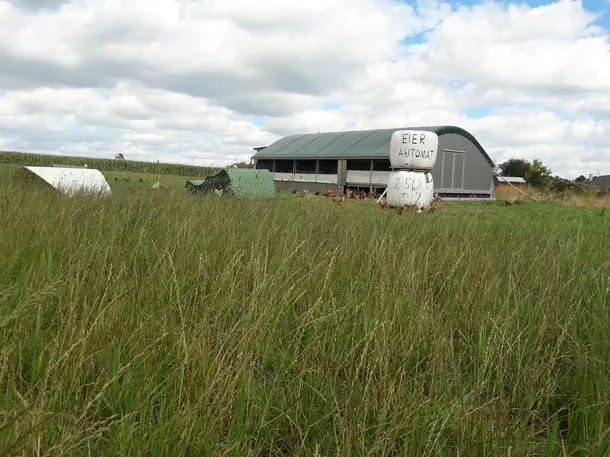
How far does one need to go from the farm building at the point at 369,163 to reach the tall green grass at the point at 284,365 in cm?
1661

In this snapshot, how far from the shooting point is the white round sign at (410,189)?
40.7 feet

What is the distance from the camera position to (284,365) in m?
2.13

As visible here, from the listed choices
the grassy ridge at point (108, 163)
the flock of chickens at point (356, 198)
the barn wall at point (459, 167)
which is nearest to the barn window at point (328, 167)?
the barn wall at point (459, 167)

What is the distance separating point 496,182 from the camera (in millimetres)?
31062

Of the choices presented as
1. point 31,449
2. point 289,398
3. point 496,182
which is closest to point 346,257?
point 289,398

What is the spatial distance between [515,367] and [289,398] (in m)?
1.21

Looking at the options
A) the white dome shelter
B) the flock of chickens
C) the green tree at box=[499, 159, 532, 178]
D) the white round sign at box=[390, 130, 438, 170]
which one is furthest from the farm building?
the green tree at box=[499, 159, 532, 178]

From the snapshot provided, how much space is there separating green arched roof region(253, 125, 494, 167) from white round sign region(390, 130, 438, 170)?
20.9 feet

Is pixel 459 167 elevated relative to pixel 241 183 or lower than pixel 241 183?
elevated

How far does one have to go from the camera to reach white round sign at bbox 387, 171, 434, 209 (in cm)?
1241

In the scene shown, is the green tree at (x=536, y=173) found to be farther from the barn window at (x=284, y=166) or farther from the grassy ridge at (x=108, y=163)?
the grassy ridge at (x=108, y=163)

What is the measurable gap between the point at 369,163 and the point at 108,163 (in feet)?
134

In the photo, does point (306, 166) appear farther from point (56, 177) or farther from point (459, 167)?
point (56, 177)

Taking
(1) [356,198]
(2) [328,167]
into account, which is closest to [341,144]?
(2) [328,167]
